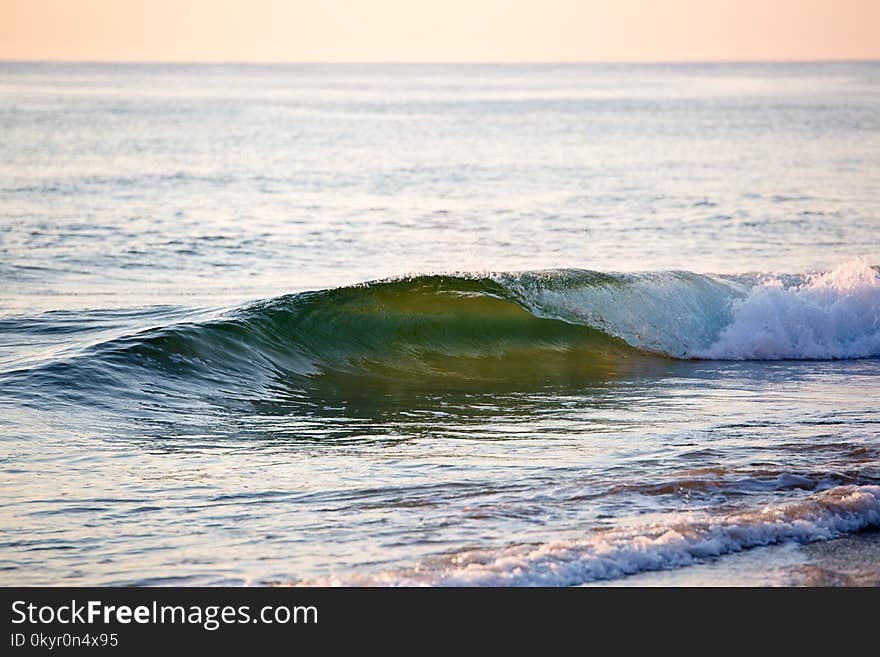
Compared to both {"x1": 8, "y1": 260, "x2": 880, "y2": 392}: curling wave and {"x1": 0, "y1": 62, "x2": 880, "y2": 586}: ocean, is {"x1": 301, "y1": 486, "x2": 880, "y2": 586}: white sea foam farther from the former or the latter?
Result: {"x1": 8, "y1": 260, "x2": 880, "y2": 392}: curling wave

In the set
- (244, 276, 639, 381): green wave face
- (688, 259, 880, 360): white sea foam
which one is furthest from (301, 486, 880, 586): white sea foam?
(688, 259, 880, 360): white sea foam

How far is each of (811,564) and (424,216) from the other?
66.2 ft

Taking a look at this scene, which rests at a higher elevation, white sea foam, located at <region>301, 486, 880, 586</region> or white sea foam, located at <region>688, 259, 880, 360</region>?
white sea foam, located at <region>688, 259, 880, 360</region>

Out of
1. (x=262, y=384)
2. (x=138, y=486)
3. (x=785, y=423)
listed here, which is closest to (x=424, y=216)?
(x=262, y=384)

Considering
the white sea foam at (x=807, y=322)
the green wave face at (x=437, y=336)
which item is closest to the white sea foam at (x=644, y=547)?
the green wave face at (x=437, y=336)

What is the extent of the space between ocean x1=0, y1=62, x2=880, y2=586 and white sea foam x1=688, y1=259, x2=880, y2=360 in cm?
4

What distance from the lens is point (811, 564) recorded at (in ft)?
21.5

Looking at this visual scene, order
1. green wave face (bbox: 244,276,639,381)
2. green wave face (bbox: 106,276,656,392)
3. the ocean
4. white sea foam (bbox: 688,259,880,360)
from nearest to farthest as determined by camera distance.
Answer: the ocean
green wave face (bbox: 106,276,656,392)
green wave face (bbox: 244,276,639,381)
white sea foam (bbox: 688,259,880,360)

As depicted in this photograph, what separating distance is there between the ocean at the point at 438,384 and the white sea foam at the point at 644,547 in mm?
19

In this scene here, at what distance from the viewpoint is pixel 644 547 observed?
660 cm

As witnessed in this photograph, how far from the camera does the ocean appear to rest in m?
6.73

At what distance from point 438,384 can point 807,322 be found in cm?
494

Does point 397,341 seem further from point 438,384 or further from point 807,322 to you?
point 807,322
